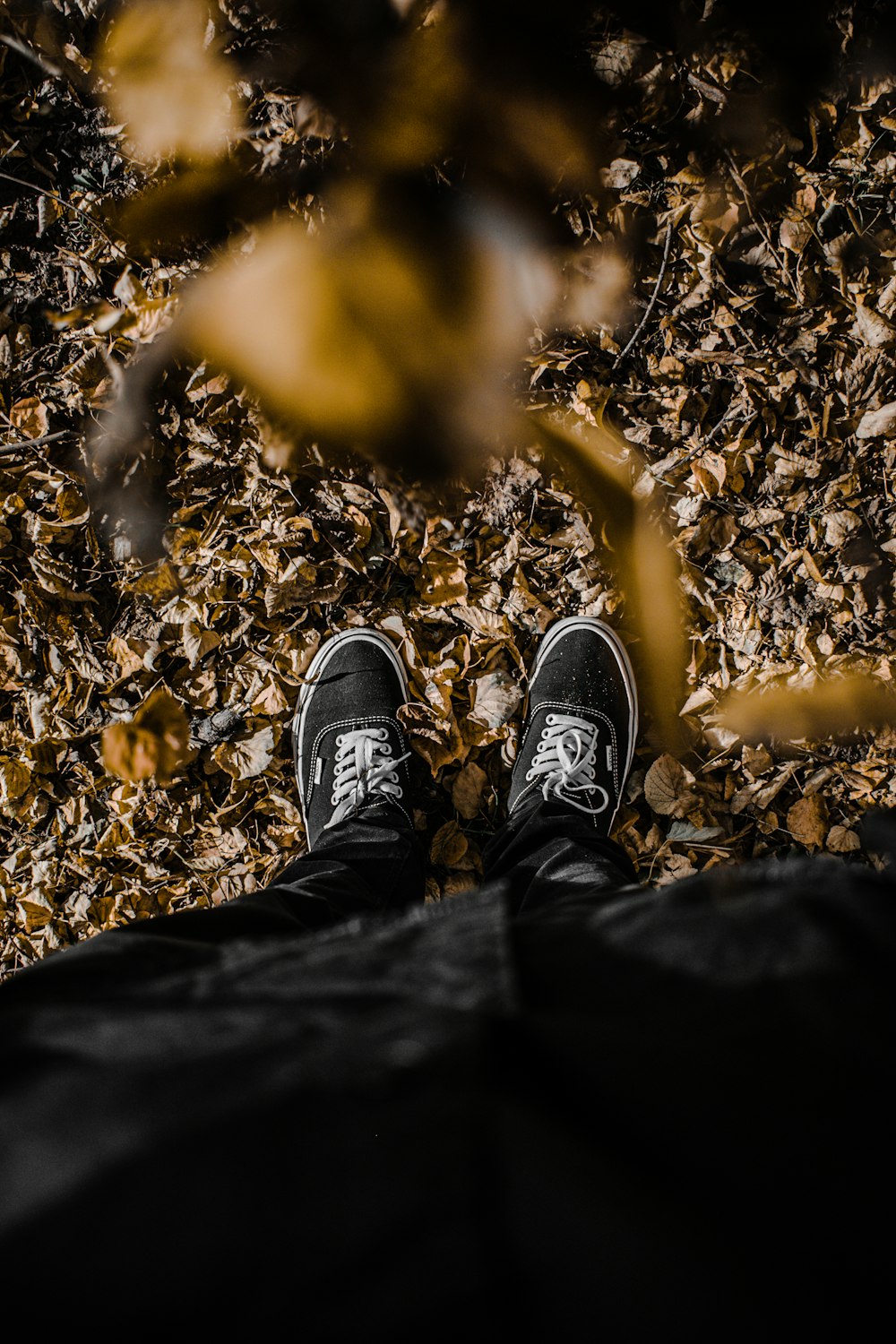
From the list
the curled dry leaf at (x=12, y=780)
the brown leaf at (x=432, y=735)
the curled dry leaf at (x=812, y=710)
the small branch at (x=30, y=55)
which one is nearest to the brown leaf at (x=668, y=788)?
the curled dry leaf at (x=812, y=710)

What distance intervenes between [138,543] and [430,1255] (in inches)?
48.3

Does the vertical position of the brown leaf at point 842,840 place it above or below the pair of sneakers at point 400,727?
below

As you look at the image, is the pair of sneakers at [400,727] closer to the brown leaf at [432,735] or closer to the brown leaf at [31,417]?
the brown leaf at [432,735]

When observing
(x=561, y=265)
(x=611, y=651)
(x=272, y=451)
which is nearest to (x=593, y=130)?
(x=561, y=265)

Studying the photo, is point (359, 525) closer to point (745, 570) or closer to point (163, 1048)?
point (745, 570)

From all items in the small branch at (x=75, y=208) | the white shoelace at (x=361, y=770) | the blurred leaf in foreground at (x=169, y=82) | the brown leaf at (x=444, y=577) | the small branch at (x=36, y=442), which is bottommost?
the white shoelace at (x=361, y=770)

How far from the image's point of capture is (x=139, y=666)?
4.38ft

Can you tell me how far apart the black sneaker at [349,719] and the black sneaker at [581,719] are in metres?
0.24

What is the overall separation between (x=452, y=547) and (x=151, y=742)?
0.66 m

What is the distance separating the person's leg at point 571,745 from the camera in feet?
3.89

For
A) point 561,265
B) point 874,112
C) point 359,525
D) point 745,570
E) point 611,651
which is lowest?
point 611,651

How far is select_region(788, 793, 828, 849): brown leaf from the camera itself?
1.28m

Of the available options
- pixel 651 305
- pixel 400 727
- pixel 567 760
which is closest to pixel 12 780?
pixel 400 727

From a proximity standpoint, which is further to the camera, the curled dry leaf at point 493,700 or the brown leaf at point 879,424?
the curled dry leaf at point 493,700
